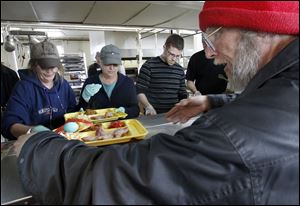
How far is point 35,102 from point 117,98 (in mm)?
643

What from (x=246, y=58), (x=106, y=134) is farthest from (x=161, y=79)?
(x=246, y=58)

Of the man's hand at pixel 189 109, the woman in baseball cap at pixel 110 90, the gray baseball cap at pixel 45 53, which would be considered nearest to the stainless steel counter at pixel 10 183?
the gray baseball cap at pixel 45 53

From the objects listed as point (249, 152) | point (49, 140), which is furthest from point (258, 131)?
point (49, 140)

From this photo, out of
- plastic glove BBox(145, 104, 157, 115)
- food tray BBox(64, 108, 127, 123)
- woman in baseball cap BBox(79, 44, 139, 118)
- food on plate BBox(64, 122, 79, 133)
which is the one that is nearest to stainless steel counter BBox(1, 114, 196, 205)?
food on plate BBox(64, 122, 79, 133)

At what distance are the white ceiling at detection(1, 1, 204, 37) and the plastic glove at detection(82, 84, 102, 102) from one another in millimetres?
878

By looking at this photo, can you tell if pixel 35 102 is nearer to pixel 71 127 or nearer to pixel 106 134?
pixel 71 127

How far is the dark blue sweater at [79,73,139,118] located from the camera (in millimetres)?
1428

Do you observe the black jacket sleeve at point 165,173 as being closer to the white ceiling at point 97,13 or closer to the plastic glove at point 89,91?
the white ceiling at point 97,13

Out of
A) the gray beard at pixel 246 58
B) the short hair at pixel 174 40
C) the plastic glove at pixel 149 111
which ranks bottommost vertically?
the plastic glove at pixel 149 111

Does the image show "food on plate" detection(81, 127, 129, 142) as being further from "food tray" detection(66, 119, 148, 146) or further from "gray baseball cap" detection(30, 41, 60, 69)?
"gray baseball cap" detection(30, 41, 60, 69)

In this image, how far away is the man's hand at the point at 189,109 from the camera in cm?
97

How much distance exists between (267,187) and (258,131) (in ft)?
0.33

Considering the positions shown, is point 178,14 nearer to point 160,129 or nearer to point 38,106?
point 160,129

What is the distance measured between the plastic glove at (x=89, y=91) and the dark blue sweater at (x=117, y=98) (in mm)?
19
